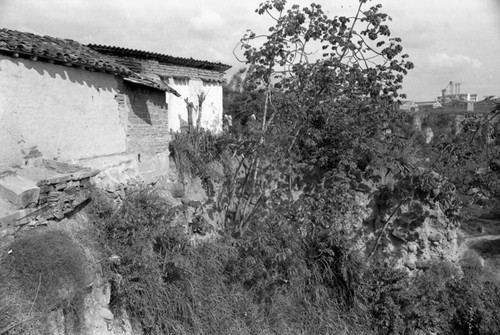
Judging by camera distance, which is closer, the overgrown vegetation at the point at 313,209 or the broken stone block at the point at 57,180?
the broken stone block at the point at 57,180

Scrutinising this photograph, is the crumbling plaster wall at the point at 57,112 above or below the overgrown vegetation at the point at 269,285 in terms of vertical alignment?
above

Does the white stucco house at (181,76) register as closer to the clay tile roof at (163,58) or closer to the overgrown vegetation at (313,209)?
the clay tile roof at (163,58)

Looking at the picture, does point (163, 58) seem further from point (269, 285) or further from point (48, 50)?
point (269, 285)

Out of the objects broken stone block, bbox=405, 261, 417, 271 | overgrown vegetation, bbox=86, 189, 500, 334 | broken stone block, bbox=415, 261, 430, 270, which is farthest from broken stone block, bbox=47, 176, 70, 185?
broken stone block, bbox=415, 261, 430, 270

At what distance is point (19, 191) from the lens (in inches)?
150

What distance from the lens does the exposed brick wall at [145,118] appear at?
629 centimetres

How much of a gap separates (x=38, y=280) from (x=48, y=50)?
284 centimetres

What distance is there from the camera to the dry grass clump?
309 cm

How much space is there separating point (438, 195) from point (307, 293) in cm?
336

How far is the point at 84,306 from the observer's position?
382 centimetres

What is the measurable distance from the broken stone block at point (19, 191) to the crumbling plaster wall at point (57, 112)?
35 cm

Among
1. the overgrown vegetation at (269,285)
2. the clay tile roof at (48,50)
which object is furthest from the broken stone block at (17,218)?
the clay tile roof at (48,50)

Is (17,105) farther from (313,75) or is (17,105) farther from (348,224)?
(348,224)

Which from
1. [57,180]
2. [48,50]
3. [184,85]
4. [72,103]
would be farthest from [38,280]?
[184,85]
